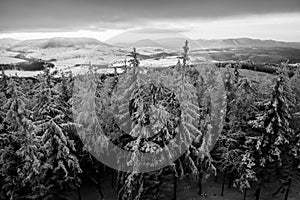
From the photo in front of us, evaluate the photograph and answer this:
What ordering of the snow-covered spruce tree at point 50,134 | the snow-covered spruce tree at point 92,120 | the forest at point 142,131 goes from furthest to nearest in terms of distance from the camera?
1. the snow-covered spruce tree at point 92,120
2. the snow-covered spruce tree at point 50,134
3. the forest at point 142,131

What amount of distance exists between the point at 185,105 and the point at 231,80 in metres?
12.9

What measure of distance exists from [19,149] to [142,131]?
9007mm

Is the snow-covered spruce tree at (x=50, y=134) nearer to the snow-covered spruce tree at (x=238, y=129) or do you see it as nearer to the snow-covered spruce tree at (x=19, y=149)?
the snow-covered spruce tree at (x=19, y=149)

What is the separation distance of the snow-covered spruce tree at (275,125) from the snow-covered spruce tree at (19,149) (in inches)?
697

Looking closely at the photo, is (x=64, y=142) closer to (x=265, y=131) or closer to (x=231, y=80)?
(x=265, y=131)

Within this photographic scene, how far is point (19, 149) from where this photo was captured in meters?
19.2

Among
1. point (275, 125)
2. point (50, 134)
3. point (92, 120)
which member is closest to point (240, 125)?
point (275, 125)

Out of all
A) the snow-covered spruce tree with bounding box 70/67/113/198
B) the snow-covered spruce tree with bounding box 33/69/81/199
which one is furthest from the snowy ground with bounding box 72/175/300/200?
the snow-covered spruce tree with bounding box 33/69/81/199

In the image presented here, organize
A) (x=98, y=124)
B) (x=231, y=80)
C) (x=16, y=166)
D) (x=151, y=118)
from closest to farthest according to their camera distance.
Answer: (x=151, y=118) → (x=16, y=166) → (x=98, y=124) → (x=231, y=80)

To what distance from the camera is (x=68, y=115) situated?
1043 inches

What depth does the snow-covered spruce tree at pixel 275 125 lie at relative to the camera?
70.3 ft

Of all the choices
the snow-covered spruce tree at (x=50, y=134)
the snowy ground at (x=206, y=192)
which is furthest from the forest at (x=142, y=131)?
the snowy ground at (x=206, y=192)

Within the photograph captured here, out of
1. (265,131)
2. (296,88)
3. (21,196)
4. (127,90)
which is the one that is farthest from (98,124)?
(296,88)

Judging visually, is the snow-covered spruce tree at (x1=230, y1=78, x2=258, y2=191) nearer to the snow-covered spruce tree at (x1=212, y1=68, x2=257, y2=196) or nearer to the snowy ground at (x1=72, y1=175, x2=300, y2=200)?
the snow-covered spruce tree at (x1=212, y1=68, x2=257, y2=196)
